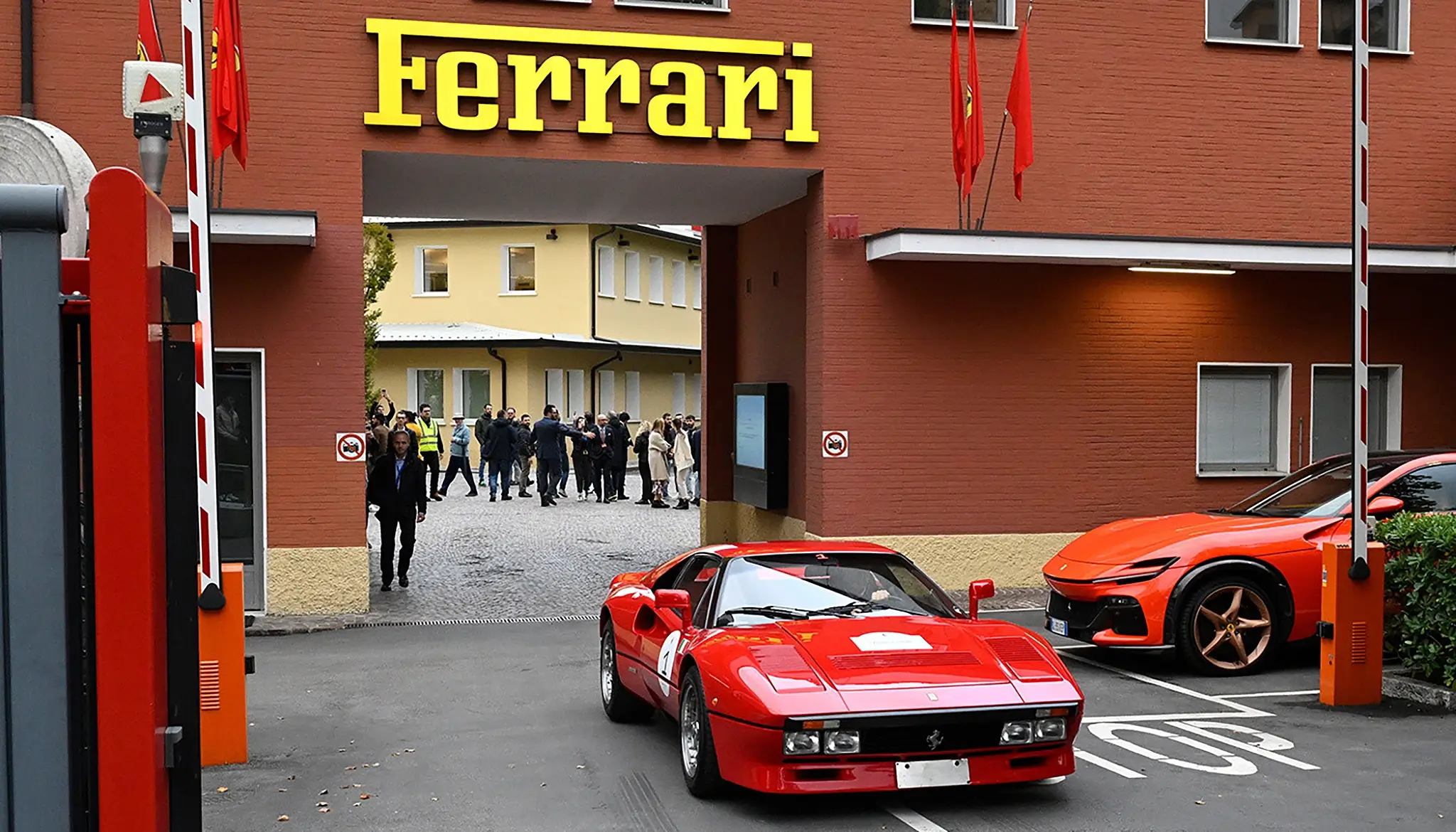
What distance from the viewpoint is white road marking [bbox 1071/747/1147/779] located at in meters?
7.47

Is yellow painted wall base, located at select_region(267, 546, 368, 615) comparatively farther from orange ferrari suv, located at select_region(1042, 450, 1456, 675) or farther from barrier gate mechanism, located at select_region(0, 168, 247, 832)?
barrier gate mechanism, located at select_region(0, 168, 247, 832)

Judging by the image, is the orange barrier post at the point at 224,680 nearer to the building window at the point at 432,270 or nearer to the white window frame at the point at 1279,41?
the white window frame at the point at 1279,41

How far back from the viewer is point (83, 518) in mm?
2611

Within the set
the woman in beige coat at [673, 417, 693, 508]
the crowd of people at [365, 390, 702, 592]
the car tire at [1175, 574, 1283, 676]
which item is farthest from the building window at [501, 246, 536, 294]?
the car tire at [1175, 574, 1283, 676]

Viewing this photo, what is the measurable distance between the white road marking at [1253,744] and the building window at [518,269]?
35.6m

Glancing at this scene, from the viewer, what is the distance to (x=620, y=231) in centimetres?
4306

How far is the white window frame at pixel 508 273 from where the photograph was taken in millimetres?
42688

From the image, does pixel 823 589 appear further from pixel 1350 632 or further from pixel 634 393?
pixel 634 393

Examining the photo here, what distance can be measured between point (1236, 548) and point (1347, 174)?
7.63m

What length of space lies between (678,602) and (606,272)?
3612 cm

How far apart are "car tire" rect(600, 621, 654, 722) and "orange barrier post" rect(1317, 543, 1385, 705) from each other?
4480 millimetres

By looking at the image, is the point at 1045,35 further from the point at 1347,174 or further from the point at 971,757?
the point at 971,757

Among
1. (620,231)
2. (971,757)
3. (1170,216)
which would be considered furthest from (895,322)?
(620,231)

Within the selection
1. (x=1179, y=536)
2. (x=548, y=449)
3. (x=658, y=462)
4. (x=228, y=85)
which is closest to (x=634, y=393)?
(x=658, y=462)
